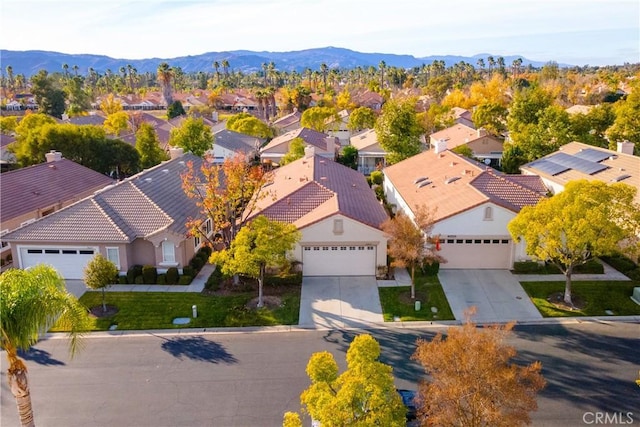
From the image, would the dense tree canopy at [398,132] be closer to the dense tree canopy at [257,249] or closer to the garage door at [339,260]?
the garage door at [339,260]

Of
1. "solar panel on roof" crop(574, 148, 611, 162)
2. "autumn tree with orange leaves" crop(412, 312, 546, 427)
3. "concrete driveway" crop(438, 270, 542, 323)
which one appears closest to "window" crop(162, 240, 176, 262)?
"concrete driveway" crop(438, 270, 542, 323)

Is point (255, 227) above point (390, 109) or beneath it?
beneath

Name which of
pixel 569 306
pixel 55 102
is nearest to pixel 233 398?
pixel 569 306

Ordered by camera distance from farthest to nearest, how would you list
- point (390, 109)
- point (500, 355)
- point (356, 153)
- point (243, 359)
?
1. point (356, 153)
2. point (390, 109)
3. point (243, 359)
4. point (500, 355)

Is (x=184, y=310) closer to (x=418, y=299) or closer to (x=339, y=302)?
(x=339, y=302)

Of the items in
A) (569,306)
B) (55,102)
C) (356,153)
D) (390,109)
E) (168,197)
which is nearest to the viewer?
(569,306)

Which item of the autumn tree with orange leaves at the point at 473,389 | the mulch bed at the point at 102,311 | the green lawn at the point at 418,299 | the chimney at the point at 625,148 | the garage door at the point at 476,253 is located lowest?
the mulch bed at the point at 102,311

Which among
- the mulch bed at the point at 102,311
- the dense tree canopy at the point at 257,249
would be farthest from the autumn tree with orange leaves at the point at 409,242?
the mulch bed at the point at 102,311

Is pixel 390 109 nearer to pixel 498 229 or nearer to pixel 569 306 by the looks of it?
pixel 498 229

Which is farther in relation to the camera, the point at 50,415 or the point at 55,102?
the point at 55,102
